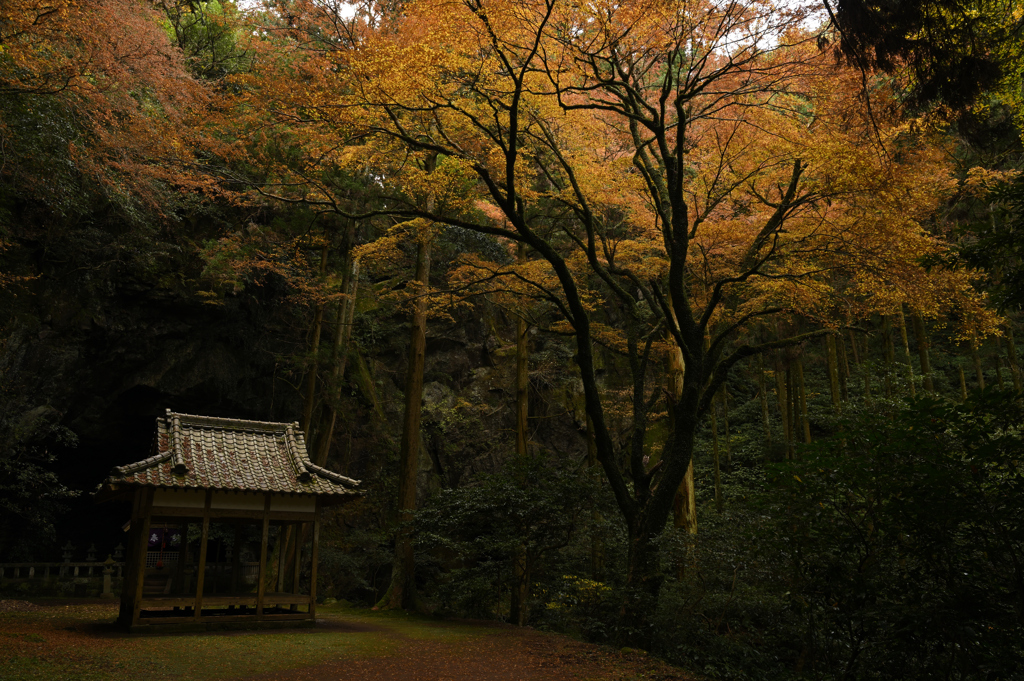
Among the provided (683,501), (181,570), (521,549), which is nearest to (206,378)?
(181,570)

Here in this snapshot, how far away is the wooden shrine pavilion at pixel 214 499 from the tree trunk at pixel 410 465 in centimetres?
194

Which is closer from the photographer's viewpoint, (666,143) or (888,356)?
(666,143)

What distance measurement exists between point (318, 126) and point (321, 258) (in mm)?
7168

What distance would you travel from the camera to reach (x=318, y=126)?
344 inches

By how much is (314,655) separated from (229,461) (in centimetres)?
369

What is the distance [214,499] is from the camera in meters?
9.37

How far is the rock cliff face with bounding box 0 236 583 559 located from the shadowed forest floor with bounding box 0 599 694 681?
564 centimetres

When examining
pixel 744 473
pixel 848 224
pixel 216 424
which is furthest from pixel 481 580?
pixel 744 473

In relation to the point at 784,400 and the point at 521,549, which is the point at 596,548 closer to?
the point at 521,549

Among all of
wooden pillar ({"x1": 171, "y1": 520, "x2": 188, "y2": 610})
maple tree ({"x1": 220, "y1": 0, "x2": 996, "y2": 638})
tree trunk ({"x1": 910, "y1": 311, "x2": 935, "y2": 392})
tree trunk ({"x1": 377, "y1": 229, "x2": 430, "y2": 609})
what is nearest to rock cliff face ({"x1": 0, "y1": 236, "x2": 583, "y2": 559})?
tree trunk ({"x1": 377, "y1": 229, "x2": 430, "y2": 609})

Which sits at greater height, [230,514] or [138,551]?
[230,514]

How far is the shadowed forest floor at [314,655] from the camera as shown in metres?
6.16

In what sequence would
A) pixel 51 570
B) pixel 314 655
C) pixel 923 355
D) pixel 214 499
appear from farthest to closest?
pixel 51 570
pixel 923 355
pixel 214 499
pixel 314 655

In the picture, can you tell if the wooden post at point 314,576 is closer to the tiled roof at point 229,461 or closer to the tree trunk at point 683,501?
the tiled roof at point 229,461
